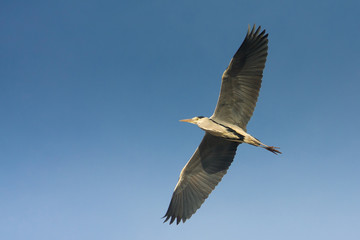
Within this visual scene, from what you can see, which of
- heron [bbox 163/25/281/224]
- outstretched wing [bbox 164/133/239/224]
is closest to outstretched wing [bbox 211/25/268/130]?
heron [bbox 163/25/281/224]

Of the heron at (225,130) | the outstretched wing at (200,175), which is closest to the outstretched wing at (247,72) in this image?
the heron at (225,130)

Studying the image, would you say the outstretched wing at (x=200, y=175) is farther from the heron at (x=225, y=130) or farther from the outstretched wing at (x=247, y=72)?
the outstretched wing at (x=247, y=72)

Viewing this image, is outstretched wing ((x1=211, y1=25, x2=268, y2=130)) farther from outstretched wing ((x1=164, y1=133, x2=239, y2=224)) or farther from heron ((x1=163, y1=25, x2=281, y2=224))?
outstretched wing ((x1=164, y1=133, x2=239, y2=224))

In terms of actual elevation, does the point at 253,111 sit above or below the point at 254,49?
below

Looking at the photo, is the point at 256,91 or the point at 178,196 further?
the point at 178,196

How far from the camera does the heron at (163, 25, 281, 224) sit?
907 cm

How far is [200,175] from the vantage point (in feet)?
37.1

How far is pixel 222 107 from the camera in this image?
9.73 meters

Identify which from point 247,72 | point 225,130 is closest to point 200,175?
point 225,130

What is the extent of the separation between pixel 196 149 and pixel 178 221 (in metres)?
2.65

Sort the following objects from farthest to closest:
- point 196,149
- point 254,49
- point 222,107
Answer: point 196,149 < point 222,107 < point 254,49

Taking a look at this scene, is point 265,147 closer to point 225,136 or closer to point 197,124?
point 225,136

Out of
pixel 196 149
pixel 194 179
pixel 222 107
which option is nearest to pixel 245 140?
pixel 222 107

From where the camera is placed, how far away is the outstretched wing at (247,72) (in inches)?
355
